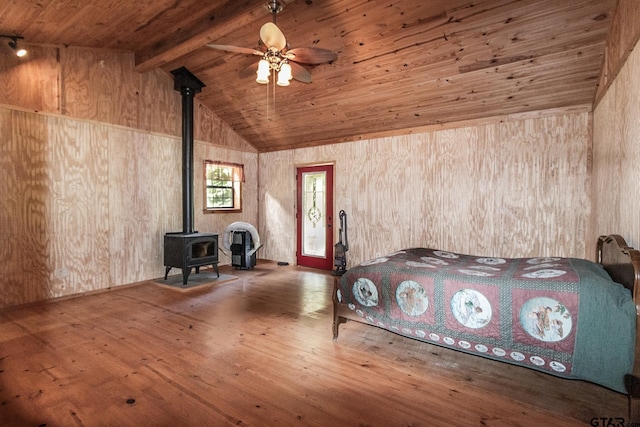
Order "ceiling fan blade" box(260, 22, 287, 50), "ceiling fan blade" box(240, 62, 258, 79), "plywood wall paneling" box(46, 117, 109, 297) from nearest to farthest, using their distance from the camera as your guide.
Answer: "ceiling fan blade" box(260, 22, 287, 50) → "ceiling fan blade" box(240, 62, 258, 79) → "plywood wall paneling" box(46, 117, 109, 297)

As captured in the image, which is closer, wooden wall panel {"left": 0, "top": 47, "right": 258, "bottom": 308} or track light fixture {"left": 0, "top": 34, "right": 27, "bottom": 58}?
track light fixture {"left": 0, "top": 34, "right": 27, "bottom": 58}

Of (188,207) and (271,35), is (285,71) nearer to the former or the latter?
(271,35)

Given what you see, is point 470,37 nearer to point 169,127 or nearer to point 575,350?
point 575,350

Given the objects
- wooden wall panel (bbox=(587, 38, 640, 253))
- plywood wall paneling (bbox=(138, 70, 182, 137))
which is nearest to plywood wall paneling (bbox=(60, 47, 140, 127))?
plywood wall paneling (bbox=(138, 70, 182, 137))

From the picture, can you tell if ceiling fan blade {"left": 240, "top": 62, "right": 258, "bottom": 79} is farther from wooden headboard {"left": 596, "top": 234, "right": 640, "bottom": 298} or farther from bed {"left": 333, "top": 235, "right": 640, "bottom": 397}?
wooden headboard {"left": 596, "top": 234, "right": 640, "bottom": 298}

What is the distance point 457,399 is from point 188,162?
4.93 m

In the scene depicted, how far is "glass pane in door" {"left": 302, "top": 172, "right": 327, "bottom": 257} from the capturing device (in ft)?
21.0

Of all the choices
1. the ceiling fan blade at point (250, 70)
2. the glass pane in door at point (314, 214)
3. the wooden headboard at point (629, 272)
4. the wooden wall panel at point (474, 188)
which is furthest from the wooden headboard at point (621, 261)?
the glass pane in door at point (314, 214)

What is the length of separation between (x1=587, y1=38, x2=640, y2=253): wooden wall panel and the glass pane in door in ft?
13.4

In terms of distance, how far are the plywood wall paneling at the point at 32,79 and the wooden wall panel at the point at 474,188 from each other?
405cm

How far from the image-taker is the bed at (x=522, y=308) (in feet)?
6.12

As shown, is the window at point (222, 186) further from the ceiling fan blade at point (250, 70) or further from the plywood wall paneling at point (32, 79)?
the ceiling fan blade at point (250, 70)

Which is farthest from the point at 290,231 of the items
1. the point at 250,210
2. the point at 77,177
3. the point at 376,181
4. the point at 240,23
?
the point at 240,23

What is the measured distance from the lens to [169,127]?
5520mm
